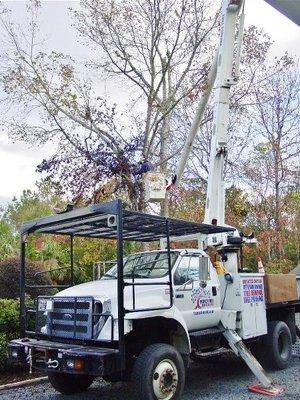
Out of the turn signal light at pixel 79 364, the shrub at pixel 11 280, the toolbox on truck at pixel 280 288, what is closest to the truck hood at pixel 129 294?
the turn signal light at pixel 79 364

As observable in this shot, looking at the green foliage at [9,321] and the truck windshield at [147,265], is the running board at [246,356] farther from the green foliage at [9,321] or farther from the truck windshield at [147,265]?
the green foliage at [9,321]

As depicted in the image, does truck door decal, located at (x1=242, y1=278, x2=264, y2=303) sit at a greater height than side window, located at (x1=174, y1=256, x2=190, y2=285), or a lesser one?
lesser

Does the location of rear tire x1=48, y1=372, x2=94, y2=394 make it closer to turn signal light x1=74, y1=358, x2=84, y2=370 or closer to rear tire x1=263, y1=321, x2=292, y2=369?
turn signal light x1=74, y1=358, x2=84, y2=370

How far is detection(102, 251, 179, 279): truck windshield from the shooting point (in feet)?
23.5

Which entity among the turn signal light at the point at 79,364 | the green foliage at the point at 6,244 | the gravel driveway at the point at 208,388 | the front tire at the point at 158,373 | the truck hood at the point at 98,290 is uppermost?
the green foliage at the point at 6,244

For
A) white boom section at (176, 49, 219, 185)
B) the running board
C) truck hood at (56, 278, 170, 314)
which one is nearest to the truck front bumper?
truck hood at (56, 278, 170, 314)

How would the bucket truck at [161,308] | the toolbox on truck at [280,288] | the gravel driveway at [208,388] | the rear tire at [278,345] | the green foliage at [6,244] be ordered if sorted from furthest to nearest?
1. the green foliage at [6,244]
2. the toolbox on truck at [280,288]
3. the rear tire at [278,345]
4. the gravel driveway at [208,388]
5. the bucket truck at [161,308]

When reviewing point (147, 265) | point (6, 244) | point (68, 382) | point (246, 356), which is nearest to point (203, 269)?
point (147, 265)

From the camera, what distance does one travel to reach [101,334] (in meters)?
6.00

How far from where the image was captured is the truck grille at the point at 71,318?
6.11m

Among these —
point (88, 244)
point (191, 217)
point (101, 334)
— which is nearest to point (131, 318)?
point (101, 334)

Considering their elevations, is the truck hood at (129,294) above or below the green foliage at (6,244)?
below

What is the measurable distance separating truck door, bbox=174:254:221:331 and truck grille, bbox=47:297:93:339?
4.49 feet

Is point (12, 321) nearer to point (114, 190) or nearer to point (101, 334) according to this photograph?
point (101, 334)
